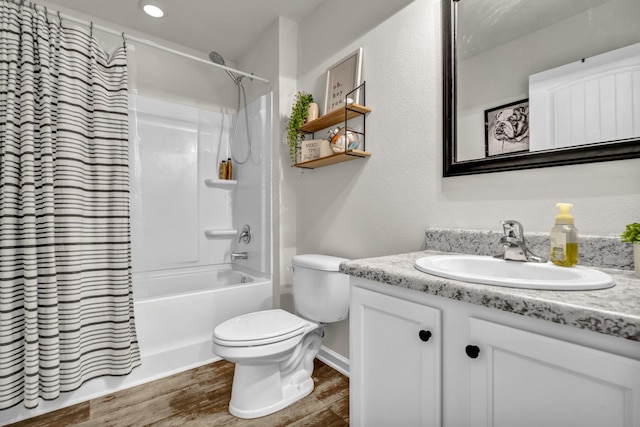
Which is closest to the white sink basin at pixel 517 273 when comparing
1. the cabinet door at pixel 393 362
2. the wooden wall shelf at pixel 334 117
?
the cabinet door at pixel 393 362

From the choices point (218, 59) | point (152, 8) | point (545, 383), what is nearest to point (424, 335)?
point (545, 383)

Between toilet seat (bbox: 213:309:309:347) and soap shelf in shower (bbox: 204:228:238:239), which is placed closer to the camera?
toilet seat (bbox: 213:309:309:347)

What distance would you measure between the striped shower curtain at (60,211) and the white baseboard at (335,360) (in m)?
1.10

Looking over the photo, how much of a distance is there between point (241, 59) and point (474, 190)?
243 centimetres

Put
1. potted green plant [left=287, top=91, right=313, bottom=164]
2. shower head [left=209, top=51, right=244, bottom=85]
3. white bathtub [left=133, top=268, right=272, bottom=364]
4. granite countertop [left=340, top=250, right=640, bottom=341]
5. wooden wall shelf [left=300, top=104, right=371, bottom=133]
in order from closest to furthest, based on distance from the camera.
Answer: granite countertop [left=340, top=250, right=640, bottom=341] → wooden wall shelf [left=300, top=104, right=371, bottom=133] → white bathtub [left=133, top=268, right=272, bottom=364] → potted green plant [left=287, top=91, right=313, bottom=164] → shower head [left=209, top=51, right=244, bottom=85]

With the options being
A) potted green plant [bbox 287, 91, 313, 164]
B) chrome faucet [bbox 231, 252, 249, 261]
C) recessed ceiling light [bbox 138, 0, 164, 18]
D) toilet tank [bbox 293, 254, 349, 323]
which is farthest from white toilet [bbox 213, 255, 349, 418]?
recessed ceiling light [bbox 138, 0, 164, 18]

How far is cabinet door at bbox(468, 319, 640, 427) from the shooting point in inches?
20.7

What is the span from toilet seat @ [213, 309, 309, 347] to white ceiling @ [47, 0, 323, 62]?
2.05 metres

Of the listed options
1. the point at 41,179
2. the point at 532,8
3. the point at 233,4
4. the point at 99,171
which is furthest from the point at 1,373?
the point at 532,8

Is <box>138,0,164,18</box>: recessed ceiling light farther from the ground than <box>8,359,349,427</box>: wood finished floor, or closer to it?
farther from the ground

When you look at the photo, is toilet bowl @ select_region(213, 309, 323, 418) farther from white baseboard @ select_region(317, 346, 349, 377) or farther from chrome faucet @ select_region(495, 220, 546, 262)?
chrome faucet @ select_region(495, 220, 546, 262)

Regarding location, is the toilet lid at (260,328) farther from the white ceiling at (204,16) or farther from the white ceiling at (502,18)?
the white ceiling at (204,16)

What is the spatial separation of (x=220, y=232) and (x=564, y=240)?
7.86ft

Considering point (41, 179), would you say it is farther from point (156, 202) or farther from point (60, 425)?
point (60, 425)
